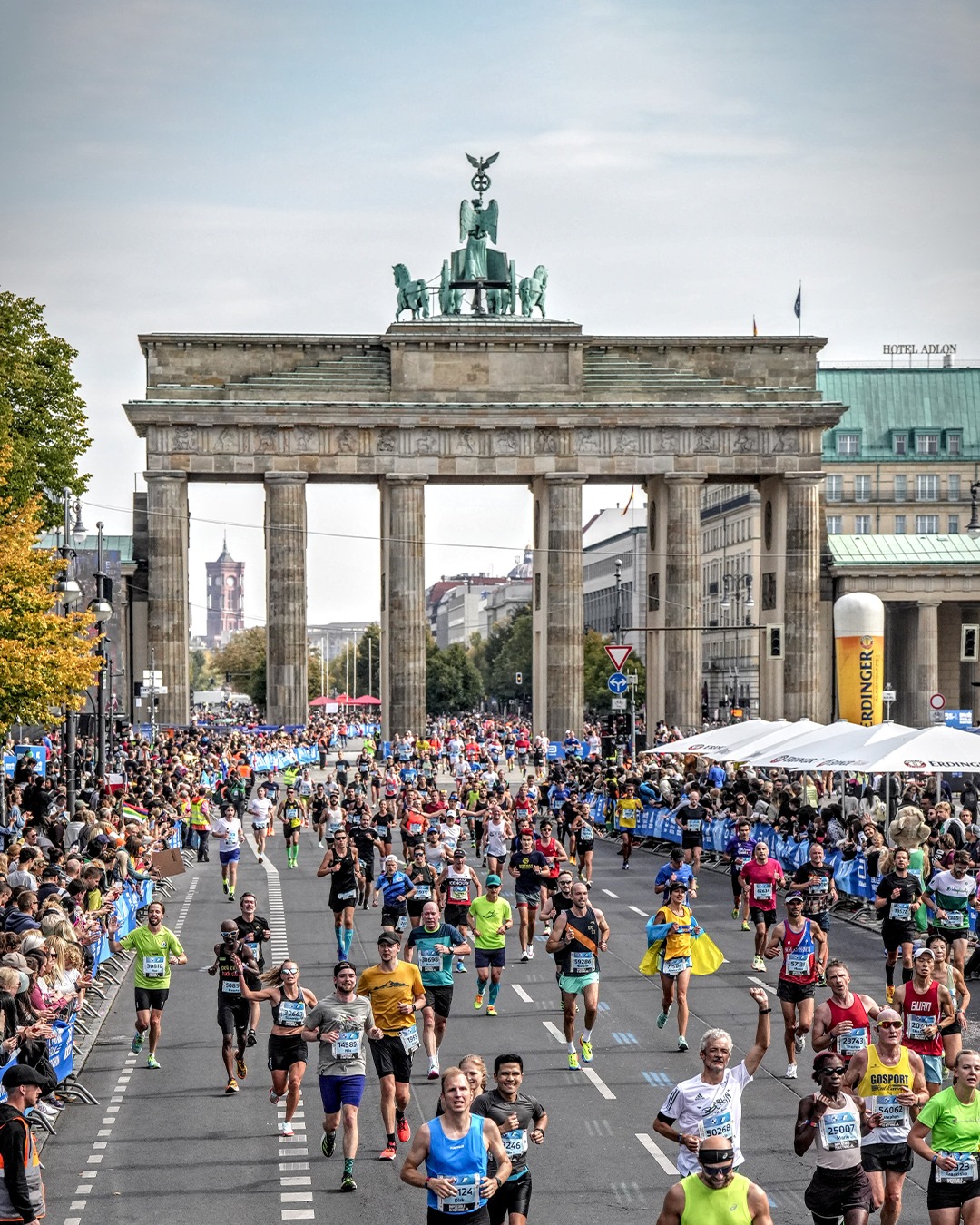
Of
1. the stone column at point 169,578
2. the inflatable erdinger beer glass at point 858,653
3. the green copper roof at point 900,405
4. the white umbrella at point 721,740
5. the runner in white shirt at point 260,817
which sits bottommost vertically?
the runner in white shirt at point 260,817

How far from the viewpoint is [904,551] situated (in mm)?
87188

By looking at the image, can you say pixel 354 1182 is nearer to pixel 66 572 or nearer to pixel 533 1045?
pixel 533 1045

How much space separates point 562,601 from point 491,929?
196 feet

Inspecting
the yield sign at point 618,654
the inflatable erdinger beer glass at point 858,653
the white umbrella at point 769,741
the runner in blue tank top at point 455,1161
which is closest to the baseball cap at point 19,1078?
the runner in blue tank top at point 455,1161

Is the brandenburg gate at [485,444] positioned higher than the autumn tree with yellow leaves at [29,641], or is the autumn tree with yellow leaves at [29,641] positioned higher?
the brandenburg gate at [485,444]

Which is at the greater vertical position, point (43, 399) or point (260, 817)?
point (43, 399)

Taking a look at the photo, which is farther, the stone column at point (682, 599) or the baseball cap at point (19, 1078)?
the stone column at point (682, 599)

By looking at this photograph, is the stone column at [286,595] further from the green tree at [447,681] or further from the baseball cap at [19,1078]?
the green tree at [447,681]

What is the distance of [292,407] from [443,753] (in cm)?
1585

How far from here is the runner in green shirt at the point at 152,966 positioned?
20234 mm

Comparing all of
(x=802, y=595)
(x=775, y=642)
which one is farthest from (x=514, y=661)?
(x=802, y=595)

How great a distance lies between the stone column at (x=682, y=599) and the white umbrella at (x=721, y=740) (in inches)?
A: 1340

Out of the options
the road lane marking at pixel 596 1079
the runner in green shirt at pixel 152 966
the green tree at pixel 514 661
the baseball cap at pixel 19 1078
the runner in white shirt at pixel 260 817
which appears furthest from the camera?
the green tree at pixel 514 661

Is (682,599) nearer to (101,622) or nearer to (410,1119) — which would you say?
(101,622)
